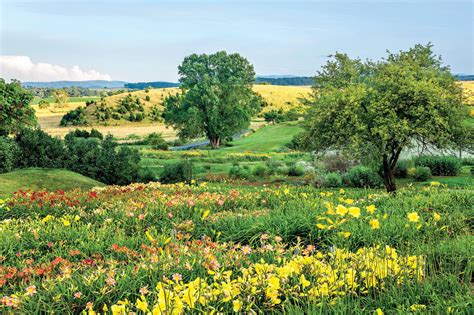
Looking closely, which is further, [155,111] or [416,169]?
[155,111]

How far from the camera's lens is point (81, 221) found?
8.76 m

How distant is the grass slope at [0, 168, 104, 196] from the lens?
68.8ft

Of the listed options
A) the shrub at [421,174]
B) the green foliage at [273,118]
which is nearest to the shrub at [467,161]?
the shrub at [421,174]

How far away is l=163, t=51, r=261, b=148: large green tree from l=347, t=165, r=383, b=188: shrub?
3138cm

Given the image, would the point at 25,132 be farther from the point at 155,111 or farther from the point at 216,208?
the point at 155,111

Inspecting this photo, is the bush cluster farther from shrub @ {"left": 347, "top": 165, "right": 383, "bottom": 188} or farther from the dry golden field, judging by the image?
the dry golden field

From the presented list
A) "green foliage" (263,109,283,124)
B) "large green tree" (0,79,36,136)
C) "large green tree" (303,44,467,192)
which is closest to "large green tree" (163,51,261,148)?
"green foliage" (263,109,283,124)

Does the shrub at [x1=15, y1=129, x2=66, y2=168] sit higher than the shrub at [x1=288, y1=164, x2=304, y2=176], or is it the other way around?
the shrub at [x1=15, y1=129, x2=66, y2=168]

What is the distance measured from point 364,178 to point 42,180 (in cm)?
1707

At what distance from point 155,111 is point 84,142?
73160 mm

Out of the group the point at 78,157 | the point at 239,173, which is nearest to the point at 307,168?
the point at 239,173

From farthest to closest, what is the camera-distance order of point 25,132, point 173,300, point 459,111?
point 25,132 → point 459,111 → point 173,300

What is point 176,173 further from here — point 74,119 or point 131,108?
point 131,108

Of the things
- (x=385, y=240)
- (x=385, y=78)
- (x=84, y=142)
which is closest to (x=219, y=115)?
(x=84, y=142)
